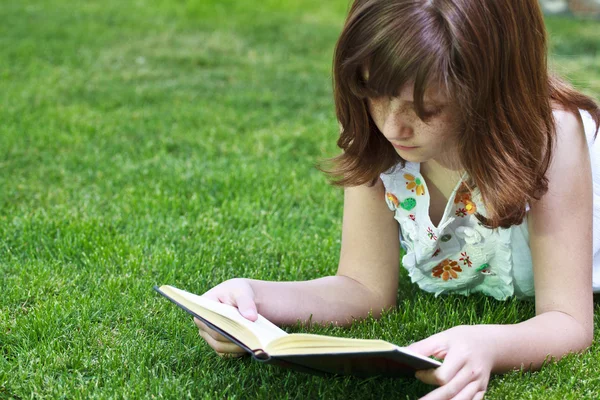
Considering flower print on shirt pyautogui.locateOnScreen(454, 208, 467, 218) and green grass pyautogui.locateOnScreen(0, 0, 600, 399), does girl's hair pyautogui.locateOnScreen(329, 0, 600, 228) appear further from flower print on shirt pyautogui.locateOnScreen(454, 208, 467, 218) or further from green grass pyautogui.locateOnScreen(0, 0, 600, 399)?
green grass pyautogui.locateOnScreen(0, 0, 600, 399)

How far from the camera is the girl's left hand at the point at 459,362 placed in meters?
1.55

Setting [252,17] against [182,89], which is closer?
[182,89]

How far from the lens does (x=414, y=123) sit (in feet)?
5.42

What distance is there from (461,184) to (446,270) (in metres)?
0.31

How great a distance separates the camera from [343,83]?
1.70 meters

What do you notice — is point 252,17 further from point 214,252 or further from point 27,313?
point 27,313

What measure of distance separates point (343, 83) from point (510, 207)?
18.1 inches

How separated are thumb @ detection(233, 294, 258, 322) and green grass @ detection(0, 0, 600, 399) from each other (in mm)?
164

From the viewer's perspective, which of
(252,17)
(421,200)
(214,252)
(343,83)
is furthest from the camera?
(252,17)

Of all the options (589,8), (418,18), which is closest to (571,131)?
(418,18)

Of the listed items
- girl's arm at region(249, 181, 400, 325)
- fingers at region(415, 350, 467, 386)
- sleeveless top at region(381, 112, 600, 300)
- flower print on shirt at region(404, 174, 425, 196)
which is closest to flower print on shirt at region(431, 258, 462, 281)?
sleeveless top at region(381, 112, 600, 300)

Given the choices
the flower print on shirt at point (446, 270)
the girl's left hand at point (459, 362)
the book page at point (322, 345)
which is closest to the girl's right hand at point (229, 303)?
the book page at point (322, 345)

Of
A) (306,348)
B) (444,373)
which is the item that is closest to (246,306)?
(306,348)

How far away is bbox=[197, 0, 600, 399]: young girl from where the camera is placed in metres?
1.58
